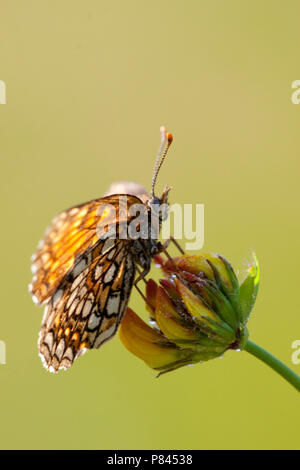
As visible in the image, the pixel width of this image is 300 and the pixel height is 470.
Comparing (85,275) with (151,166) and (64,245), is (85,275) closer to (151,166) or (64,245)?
(64,245)

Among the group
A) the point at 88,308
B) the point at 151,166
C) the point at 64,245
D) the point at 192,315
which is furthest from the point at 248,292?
the point at 151,166

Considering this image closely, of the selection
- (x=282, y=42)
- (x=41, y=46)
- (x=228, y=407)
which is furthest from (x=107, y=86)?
(x=228, y=407)

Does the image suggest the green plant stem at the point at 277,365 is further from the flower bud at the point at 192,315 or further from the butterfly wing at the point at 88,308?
the butterfly wing at the point at 88,308

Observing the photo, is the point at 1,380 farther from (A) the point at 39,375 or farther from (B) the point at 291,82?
(B) the point at 291,82

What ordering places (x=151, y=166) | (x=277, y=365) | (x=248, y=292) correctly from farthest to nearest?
(x=151, y=166), (x=248, y=292), (x=277, y=365)

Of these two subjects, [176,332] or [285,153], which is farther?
[285,153]

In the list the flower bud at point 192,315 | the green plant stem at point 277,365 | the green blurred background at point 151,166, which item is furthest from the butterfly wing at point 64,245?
the green blurred background at point 151,166

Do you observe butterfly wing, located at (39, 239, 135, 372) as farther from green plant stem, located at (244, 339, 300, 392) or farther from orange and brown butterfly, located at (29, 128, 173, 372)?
green plant stem, located at (244, 339, 300, 392)
